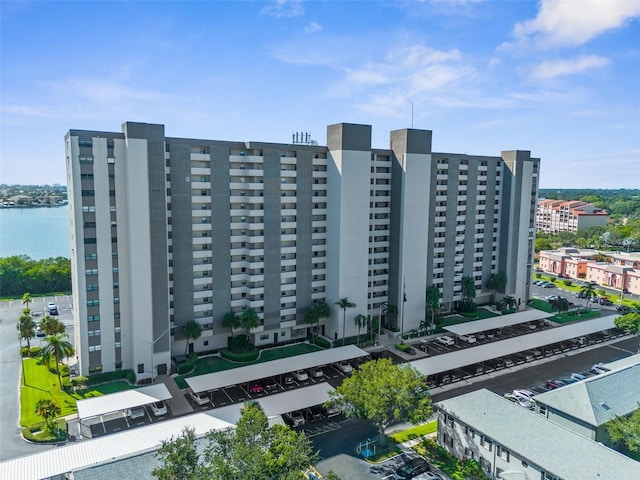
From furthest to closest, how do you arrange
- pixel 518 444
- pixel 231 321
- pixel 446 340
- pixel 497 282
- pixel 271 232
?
pixel 497 282, pixel 446 340, pixel 271 232, pixel 231 321, pixel 518 444

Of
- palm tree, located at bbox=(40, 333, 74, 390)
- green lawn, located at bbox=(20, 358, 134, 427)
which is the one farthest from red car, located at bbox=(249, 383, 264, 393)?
palm tree, located at bbox=(40, 333, 74, 390)

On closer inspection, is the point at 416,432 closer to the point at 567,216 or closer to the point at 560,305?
the point at 560,305

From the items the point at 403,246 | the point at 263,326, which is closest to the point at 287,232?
the point at 263,326

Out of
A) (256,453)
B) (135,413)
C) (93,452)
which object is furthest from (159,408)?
(256,453)

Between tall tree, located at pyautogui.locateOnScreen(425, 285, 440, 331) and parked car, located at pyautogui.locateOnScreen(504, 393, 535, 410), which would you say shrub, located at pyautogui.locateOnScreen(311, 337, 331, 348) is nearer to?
tall tree, located at pyautogui.locateOnScreen(425, 285, 440, 331)

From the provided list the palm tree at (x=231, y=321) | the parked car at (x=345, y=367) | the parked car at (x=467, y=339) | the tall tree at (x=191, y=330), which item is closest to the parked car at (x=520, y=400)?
the parked car at (x=467, y=339)

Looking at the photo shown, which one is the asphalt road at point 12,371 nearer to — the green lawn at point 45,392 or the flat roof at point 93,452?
the green lawn at point 45,392
